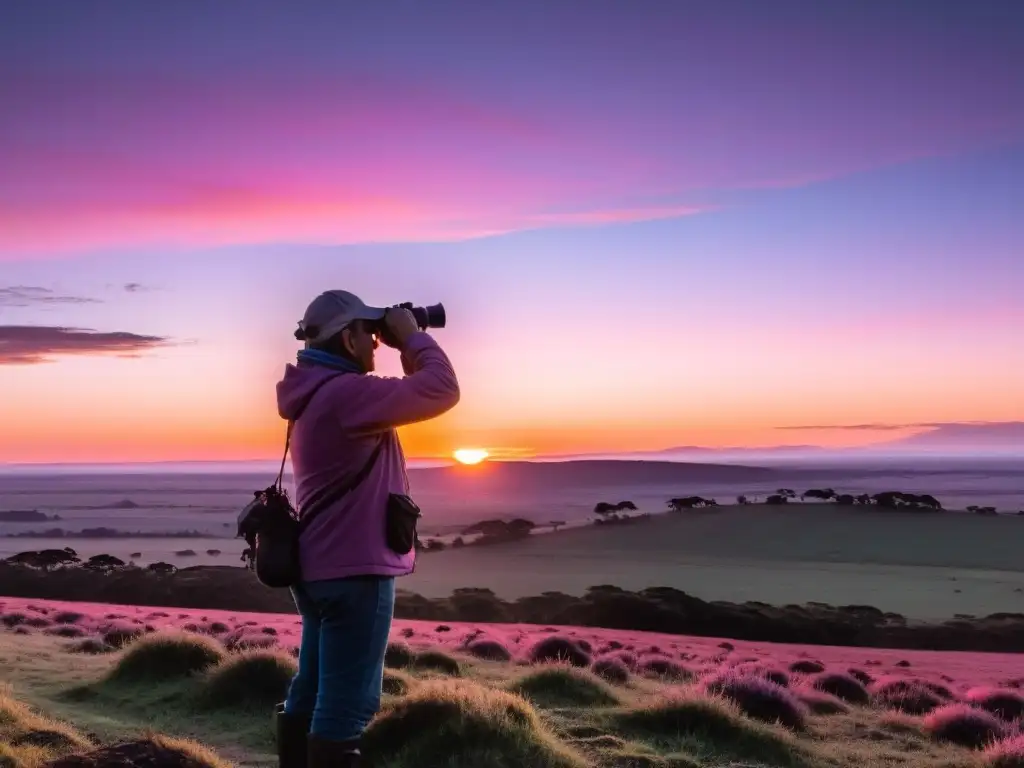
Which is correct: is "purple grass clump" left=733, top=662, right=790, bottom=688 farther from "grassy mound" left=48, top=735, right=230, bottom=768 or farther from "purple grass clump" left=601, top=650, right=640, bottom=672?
"grassy mound" left=48, top=735, right=230, bottom=768

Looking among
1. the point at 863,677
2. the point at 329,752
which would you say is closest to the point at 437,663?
the point at 863,677

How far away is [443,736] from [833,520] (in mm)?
84175

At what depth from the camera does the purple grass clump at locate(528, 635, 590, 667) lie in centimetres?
1552

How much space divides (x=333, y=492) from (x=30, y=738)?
4.36m

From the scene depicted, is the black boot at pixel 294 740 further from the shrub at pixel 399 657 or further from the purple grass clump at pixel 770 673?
the purple grass clump at pixel 770 673

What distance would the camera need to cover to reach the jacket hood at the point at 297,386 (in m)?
3.41

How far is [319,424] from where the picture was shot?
3.36 m

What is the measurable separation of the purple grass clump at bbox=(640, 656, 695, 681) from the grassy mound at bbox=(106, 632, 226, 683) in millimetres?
7796

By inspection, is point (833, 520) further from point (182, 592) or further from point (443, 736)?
point (443, 736)

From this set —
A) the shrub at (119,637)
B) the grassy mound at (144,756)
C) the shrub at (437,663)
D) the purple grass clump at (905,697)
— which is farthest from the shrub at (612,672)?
the grassy mound at (144,756)

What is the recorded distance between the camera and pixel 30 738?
→ 6.21 metres

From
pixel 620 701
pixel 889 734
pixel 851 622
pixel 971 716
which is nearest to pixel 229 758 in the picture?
pixel 620 701

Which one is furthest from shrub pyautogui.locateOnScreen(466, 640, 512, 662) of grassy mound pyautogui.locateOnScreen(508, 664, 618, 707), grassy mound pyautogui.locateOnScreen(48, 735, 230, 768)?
grassy mound pyautogui.locateOnScreen(48, 735, 230, 768)

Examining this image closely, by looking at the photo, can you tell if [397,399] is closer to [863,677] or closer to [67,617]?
[863,677]
